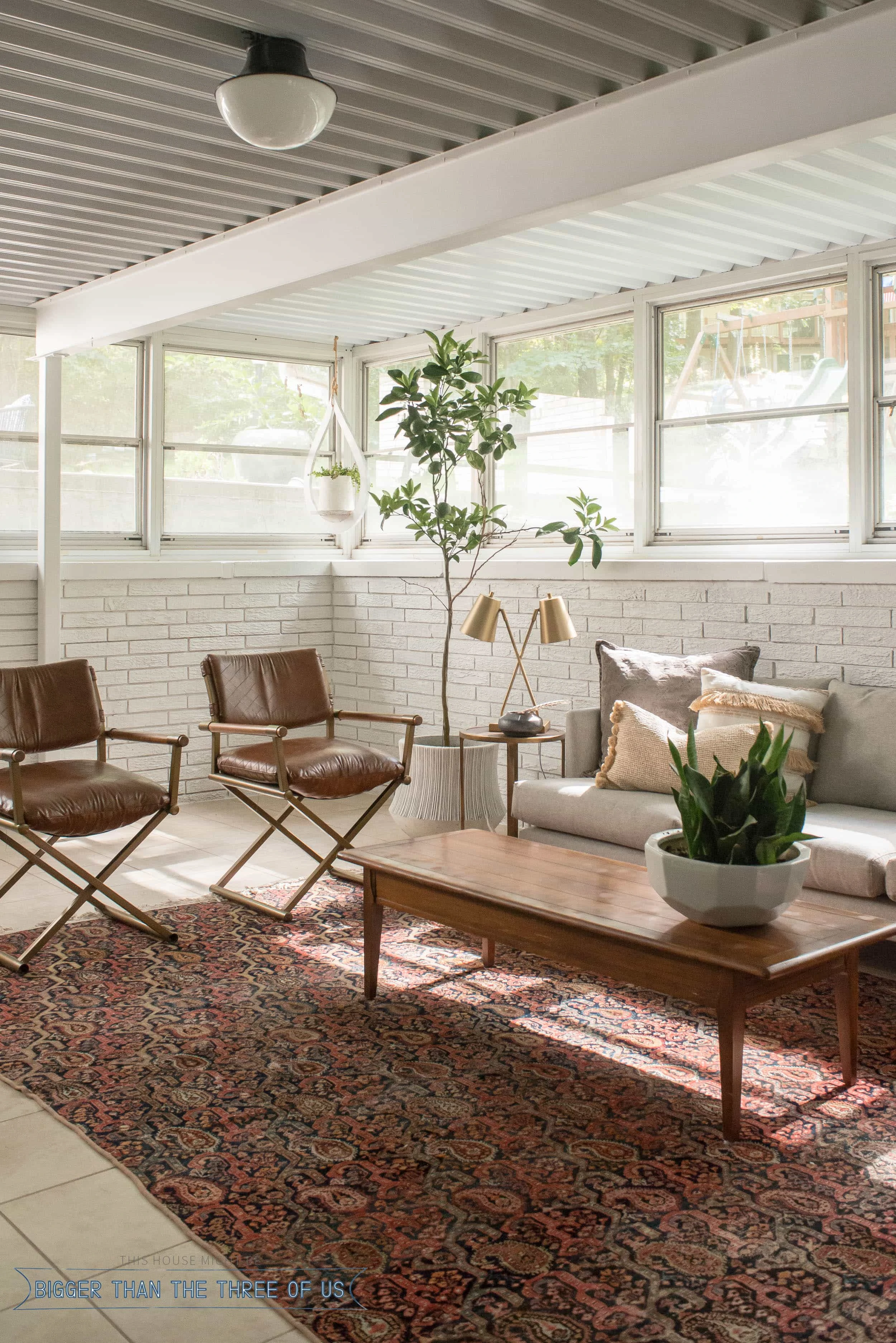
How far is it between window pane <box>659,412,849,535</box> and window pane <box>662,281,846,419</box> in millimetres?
89

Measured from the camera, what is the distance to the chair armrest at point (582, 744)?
15.6 feet

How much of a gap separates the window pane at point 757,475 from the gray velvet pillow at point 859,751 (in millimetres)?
1007

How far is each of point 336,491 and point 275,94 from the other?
3.48 m

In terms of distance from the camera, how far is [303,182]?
12.7 ft

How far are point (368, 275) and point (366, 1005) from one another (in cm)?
343

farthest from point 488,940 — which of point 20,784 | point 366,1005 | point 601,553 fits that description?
point 601,553

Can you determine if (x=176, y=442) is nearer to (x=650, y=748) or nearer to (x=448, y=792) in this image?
(x=448, y=792)

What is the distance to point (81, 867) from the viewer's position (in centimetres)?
417

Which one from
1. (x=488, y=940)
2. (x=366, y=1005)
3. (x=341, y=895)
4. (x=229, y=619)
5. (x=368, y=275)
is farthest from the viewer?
(x=229, y=619)

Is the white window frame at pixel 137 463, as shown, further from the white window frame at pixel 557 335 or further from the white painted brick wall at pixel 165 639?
the white window frame at pixel 557 335

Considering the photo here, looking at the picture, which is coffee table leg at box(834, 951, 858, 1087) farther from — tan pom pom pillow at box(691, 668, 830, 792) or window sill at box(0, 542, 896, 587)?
window sill at box(0, 542, 896, 587)

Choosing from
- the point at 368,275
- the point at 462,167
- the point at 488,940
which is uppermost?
the point at 368,275

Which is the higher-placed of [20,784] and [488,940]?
[20,784]

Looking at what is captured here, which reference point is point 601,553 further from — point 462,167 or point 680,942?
point 680,942
